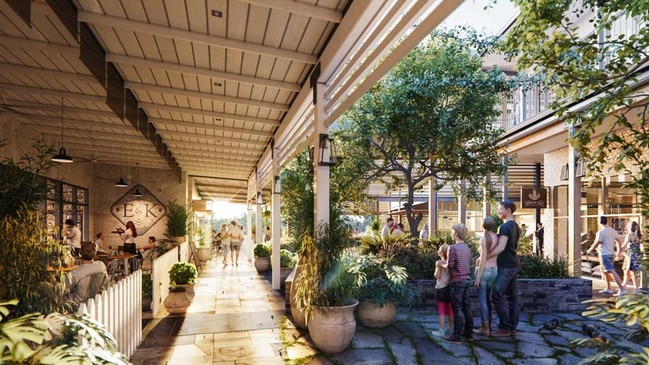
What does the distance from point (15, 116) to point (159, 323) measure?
19.3ft

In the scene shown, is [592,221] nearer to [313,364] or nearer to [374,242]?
[374,242]

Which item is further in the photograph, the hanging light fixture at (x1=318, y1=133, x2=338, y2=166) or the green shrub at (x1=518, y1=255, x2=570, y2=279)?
the green shrub at (x1=518, y1=255, x2=570, y2=279)

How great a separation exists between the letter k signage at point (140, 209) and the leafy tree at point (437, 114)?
857 cm

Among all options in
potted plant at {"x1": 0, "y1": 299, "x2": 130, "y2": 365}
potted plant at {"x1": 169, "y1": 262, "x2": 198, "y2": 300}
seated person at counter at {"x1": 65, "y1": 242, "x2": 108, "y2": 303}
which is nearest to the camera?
potted plant at {"x1": 0, "y1": 299, "x2": 130, "y2": 365}

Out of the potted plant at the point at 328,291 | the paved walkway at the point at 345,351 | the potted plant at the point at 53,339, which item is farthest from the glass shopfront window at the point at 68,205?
the potted plant at the point at 53,339

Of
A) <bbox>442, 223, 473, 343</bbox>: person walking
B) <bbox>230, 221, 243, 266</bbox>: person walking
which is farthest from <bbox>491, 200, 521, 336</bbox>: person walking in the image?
<bbox>230, 221, 243, 266</bbox>: person walking

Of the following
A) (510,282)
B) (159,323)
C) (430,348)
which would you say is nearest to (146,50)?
(159,323)

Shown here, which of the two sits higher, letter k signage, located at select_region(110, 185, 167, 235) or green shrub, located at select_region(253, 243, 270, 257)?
letter k signage, located at select_region(110, 185, 167, 235)

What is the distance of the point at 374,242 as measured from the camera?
791 centimetres

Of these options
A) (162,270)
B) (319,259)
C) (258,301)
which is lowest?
(258,301)

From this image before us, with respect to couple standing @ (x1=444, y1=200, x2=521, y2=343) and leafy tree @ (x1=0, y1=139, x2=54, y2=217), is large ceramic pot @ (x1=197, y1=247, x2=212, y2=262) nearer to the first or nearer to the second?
couple standing @ (x1=444, y1=200, x2=521, y2=343)

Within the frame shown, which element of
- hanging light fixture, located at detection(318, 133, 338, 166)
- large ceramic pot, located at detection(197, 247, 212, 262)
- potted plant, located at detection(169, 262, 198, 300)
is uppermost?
hanging light fixture, located at detection(318, 133, 338, 166)

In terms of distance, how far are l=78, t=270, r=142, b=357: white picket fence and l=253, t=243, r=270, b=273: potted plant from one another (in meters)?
6.78

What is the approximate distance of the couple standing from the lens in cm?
505
